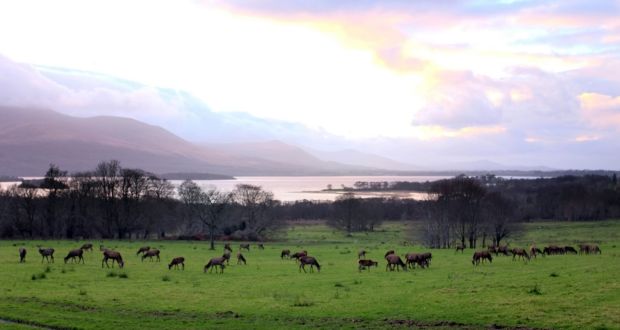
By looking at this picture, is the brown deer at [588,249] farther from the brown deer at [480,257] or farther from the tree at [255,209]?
the tree at [255,209]

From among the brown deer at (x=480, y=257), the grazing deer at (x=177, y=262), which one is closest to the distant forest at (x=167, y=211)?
the brown deer at (x=480, y=257)

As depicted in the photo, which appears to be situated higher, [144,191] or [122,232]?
[144,191]

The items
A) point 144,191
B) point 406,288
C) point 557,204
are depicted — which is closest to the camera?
point 406,288

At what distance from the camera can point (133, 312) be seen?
20.4 meters

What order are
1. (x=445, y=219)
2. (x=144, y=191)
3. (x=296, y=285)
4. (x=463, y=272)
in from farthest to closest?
1. (x=144, y=191)
2. (x=445, y=219)
3. (x=463, y=272)
4. (x=296, y=285)

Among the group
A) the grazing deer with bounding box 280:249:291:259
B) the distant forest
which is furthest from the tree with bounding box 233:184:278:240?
the grazing deer with bounding box 280:249:291:259

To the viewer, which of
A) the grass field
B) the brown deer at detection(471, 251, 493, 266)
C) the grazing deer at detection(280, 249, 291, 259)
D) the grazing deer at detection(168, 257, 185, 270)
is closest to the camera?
the grass field

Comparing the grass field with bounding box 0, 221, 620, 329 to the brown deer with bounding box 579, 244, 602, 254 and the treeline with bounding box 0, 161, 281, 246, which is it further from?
the treeline with bounding box 0, 161, 281, 246

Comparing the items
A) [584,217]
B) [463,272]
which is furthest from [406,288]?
[584,217]

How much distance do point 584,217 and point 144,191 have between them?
312ft

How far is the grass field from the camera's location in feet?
60.5

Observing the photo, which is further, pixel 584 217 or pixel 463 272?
pixel 584 217

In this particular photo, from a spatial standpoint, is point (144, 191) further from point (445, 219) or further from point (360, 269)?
point (360, 269)

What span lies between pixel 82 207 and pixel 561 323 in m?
82.1
